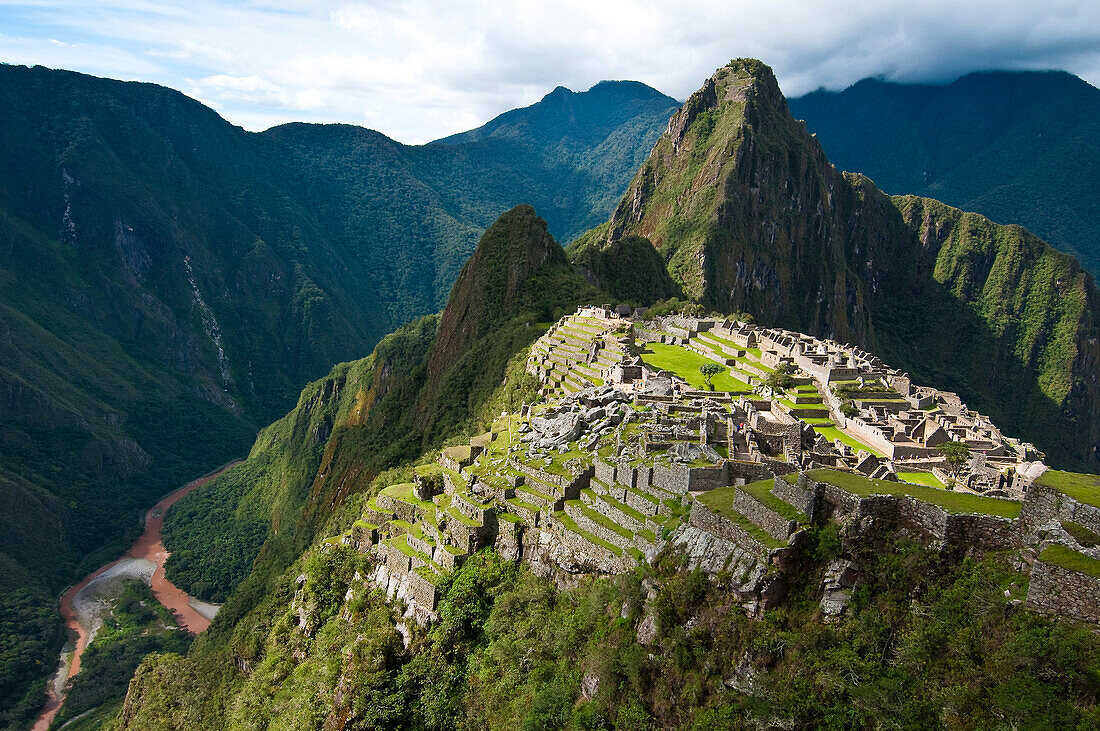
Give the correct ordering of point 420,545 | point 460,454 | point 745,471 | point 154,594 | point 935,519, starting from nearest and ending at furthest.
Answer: point 935,519
point 745,471
point 420,545
point 460,454
point 154,594

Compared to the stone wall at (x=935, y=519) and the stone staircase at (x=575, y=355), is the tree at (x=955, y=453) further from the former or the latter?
the stone staircase at (x=575, y=355)

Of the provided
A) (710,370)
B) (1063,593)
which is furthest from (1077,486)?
(710,370)

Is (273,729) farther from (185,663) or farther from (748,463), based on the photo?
(185,663)

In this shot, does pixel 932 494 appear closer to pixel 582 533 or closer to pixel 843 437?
pixel 582 533

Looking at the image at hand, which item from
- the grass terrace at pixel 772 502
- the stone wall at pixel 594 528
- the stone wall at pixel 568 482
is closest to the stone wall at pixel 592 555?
the stone wall at pixel 594 528

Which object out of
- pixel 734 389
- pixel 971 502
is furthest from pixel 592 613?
pixel 734 389

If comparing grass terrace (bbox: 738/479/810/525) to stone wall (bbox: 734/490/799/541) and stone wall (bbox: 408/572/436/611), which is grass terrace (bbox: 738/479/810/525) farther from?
stone wall (bbox: 408/572/436/611)

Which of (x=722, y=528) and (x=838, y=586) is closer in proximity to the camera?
(x=838, y=586)
